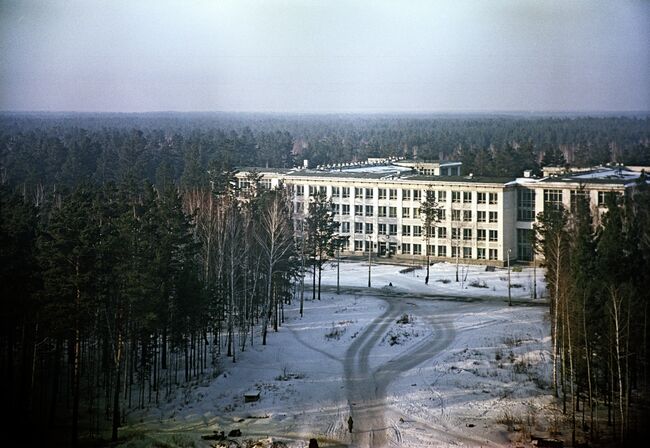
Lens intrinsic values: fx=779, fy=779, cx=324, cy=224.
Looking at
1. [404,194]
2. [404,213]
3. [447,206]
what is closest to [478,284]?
[447,206]

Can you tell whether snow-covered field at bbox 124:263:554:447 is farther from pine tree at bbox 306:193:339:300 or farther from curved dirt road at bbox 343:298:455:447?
pine tree at bbox 306:193:339:300

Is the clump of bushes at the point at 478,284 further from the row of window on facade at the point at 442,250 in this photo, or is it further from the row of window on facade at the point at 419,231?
the row of window on facade at the point at 419,231

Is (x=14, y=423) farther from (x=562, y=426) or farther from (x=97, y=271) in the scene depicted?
(x=562, y=426)

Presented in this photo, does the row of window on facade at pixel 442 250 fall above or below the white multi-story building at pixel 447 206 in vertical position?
below

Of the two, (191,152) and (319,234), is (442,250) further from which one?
(191,152)

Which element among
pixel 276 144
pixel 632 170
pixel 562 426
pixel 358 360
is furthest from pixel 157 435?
pixel 276 144

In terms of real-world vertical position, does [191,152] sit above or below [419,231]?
above

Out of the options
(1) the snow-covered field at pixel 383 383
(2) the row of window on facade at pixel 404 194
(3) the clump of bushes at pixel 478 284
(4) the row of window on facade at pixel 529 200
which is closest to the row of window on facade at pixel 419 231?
(2) the row of window on facade at pixel 404 194

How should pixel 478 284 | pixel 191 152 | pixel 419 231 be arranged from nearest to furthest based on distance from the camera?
pixel 478 284 < pixel 419 231 < pixel 191 152
